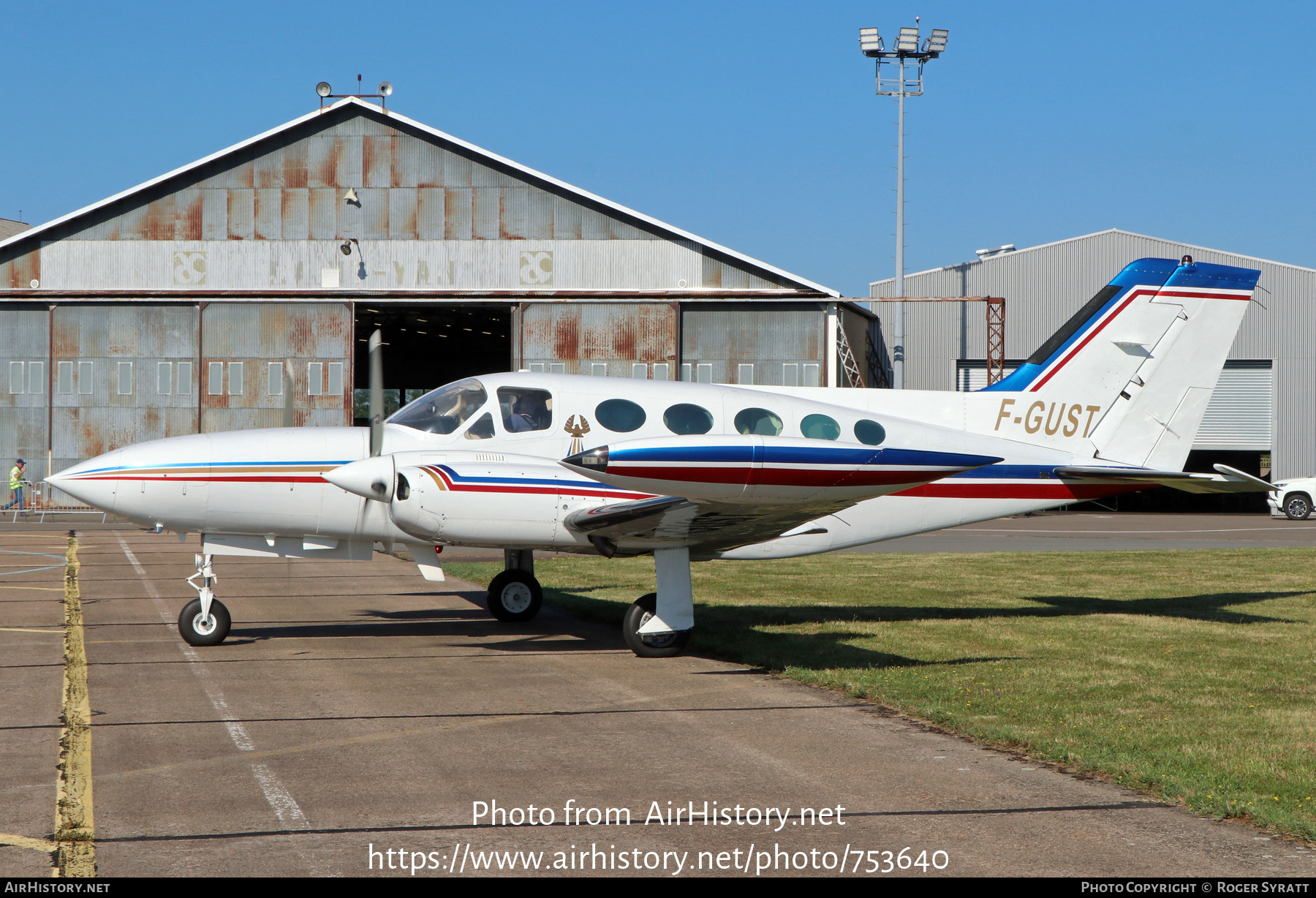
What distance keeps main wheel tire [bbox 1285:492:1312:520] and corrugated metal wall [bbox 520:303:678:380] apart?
69.6 ft

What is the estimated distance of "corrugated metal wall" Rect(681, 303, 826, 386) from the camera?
35312mm

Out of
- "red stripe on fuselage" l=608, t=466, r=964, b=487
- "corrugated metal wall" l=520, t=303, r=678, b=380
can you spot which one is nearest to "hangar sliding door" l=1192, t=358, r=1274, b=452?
"corrugated metal wall" l=520, t=303, r=678, b=380

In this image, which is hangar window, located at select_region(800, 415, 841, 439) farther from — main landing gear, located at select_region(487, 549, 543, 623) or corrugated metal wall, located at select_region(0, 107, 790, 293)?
corrugated metal wall, located at select_region(0, 107, 790, 293)

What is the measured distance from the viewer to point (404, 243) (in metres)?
35.3

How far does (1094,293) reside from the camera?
153 ft

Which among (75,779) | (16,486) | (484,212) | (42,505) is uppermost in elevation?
(484,212)

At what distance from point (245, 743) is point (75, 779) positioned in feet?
3.62

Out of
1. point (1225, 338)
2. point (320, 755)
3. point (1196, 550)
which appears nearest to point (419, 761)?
point (320, 755)

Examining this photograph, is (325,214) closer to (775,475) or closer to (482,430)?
(482,430)

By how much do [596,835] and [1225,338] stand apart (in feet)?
38.9

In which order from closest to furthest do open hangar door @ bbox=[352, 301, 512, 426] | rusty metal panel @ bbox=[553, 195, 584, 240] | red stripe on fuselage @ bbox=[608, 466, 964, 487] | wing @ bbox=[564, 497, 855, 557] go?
red stripe on fuselage @ bbox=[608, 466, 964, 487]
wing @ bbox=[564, 497, 855, 557]
rusty metal panel @ bbox=[553, 195, 584, 240]
open hangar door @ bbox=[352, 301, 512, 426]

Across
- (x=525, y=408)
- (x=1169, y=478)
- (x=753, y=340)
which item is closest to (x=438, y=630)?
(x=525, y=408)

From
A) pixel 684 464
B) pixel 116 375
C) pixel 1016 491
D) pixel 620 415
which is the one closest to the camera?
pixel 684 464

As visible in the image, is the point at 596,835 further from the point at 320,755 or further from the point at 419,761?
the point at 320,755
